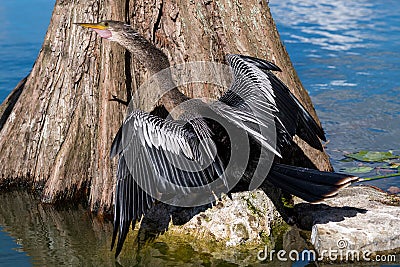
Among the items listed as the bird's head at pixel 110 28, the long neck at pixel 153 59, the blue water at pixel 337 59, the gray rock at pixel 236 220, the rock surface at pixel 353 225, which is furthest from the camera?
the blue water at pixel 337 59

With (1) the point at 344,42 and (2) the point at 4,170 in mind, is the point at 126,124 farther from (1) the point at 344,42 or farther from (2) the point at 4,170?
(1) the point at 344,42

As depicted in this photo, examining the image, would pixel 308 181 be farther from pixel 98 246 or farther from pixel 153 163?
pixel 98 246

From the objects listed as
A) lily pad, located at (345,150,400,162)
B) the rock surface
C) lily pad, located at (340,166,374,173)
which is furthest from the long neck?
lily pad, located at (345,150,400,162)

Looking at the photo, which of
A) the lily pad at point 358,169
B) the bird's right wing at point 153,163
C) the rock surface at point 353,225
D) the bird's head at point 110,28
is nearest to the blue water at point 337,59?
the lily pad at point 358,169

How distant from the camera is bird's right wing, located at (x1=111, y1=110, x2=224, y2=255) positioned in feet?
15.6

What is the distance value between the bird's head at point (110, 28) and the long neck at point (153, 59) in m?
0.07

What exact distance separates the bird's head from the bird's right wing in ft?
2.34

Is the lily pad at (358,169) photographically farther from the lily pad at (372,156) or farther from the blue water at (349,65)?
the lily pad at (372,156)

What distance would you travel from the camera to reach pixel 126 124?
4.93 metres

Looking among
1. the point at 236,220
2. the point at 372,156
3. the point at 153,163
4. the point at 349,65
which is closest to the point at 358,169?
the point at 372,156

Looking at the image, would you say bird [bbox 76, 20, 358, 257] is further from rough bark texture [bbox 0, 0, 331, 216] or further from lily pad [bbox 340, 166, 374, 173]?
lily pad [bbox 340, 166, 374, 173]

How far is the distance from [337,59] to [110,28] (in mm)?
5201

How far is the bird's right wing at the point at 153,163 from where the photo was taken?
4742 mm

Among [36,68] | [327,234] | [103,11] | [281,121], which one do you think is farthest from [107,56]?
[327,234]
